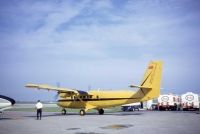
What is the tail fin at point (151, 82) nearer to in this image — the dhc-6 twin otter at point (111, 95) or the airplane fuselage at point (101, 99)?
the dhc-6 twin otter at point (111, 95)

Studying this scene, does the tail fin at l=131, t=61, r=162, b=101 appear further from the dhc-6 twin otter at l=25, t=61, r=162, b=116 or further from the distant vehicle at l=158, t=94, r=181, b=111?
the distant vehicle at l=158, t=94, r=181, b=111

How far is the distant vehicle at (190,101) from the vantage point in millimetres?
49406

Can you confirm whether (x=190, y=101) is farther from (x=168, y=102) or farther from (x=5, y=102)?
(x=5, y=102)

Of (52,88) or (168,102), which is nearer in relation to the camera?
(52,88)

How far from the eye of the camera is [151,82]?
34438mm

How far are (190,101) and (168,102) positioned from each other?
4128 millimetres

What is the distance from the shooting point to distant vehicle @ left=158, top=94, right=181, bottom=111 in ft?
171

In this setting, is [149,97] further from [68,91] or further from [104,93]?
[68,91]

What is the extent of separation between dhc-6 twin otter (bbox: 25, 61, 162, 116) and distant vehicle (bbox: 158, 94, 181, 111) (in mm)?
16783

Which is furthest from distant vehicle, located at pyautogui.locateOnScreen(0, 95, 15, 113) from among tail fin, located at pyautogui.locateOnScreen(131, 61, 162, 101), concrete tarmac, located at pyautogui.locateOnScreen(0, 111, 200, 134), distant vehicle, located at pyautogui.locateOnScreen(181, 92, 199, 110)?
distant vehicle, located at pyautogui.locateOnScreen(181, 92, 199, 110)

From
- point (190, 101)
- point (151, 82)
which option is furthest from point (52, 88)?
point (190, 101)

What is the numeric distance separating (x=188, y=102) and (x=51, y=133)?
37.9 meters

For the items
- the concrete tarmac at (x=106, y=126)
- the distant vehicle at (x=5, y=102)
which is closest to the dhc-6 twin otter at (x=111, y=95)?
the distant vehicle at (x=5, y=102)

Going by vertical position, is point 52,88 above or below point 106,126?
above
